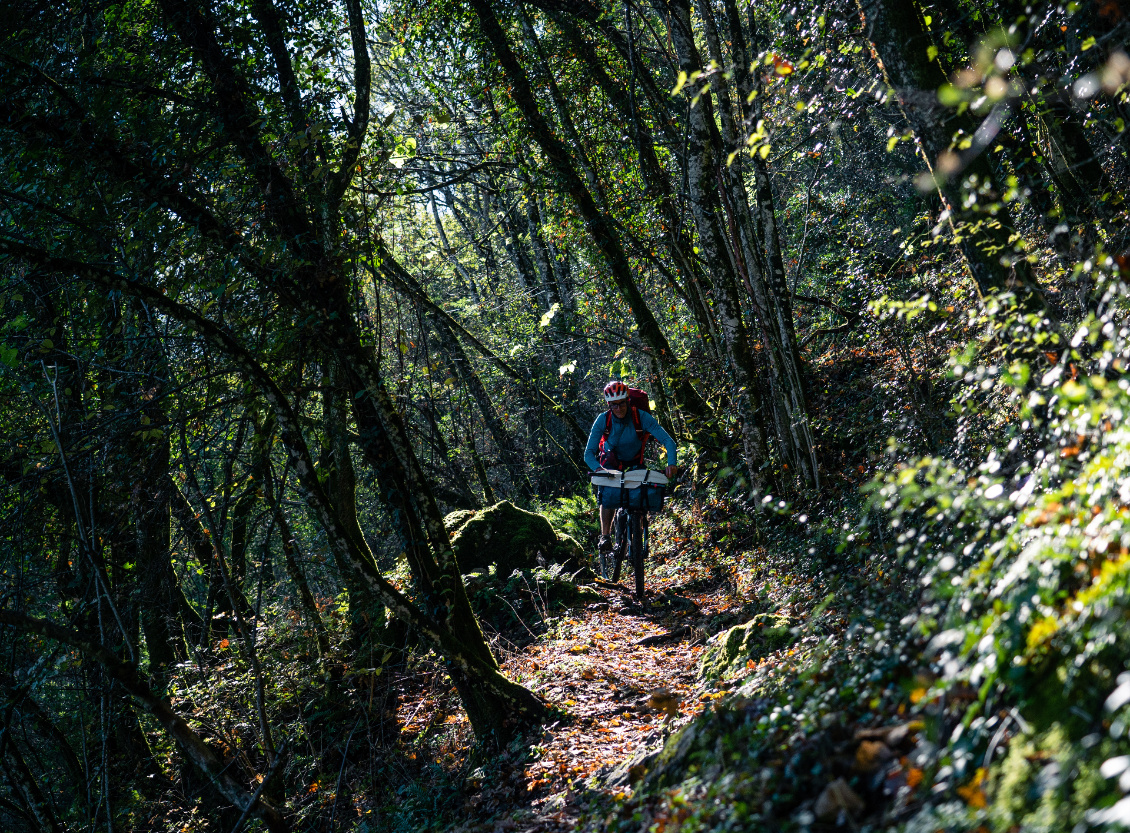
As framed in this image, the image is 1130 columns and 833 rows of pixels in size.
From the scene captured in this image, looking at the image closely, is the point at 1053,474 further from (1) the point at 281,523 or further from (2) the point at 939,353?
(1) the point at 281,523

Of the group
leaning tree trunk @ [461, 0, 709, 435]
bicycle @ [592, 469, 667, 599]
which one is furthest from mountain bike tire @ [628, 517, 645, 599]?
leaning tree trunk @ [461, 0, 709, 435]

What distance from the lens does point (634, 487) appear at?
9.04 metres

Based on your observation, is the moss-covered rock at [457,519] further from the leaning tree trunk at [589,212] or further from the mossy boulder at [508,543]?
the leaning tree trunk at [589,212]

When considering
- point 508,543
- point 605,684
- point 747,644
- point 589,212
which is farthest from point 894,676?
point 589,212

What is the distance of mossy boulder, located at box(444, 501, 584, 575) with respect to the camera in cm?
1067

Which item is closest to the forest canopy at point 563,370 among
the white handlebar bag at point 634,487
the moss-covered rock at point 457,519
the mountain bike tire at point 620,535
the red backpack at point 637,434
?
the moss-covered rock at point 457,519

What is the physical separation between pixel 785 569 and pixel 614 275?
224 inches

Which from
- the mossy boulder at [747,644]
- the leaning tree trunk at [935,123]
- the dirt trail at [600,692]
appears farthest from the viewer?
the mossy boulder at [747,644]

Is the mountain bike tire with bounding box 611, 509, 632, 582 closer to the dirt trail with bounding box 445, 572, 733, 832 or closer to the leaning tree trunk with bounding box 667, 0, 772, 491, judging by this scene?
the dirt trail with bounding box 445, 572, 733, 832

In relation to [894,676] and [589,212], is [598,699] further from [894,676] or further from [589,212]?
[589,212]

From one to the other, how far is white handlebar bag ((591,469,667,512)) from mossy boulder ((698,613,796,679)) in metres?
2.81

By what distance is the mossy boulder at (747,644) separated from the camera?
5492 mm

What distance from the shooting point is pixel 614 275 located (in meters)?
11.8

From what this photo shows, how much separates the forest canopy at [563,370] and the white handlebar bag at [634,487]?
47.2 inches
